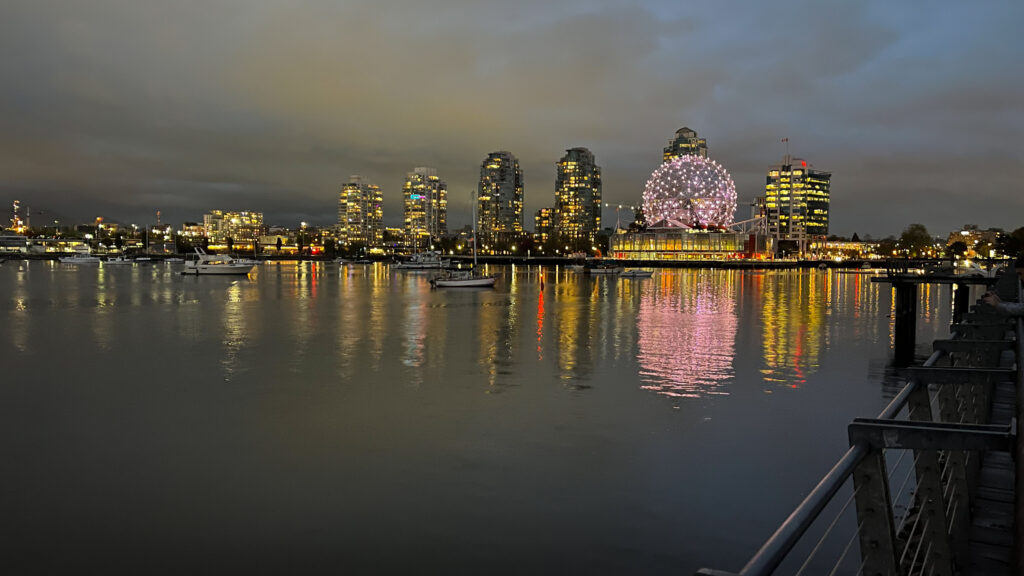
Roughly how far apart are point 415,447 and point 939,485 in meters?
11.7


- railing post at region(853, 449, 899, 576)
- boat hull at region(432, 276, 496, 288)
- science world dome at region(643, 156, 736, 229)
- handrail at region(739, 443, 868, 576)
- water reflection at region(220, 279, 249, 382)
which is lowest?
water reflection at region(220, 279, 249, 382)

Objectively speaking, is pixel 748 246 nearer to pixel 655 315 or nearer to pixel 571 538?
pixel 655 315

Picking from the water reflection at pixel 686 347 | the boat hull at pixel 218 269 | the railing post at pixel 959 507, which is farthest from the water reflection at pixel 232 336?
the boat hull at pixel 218 269

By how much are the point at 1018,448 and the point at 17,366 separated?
3070 centimetres

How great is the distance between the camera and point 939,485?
4.93 meters

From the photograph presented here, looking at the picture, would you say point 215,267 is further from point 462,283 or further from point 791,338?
point 791,338

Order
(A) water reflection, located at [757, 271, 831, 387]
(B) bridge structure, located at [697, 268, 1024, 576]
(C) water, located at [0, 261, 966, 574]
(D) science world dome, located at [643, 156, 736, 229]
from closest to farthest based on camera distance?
(B) bridge structure, located at [697, 268, 1024, 576]
(C) water, located at [0, 261, 966, 574]
(A) water reflection, located at [757, 271, 831, 387]
(D) science world dome, located at [643, 156, 736, 229]

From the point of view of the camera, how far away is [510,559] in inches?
400

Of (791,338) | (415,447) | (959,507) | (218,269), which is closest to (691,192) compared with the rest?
(218,269)

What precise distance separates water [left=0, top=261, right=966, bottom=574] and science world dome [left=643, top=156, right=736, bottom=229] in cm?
14547

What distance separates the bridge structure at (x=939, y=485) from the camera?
3.45 m

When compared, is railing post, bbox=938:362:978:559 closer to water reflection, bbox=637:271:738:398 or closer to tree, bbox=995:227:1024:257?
water reflection, bbox=637:271:738:398

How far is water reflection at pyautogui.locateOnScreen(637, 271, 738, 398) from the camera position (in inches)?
898

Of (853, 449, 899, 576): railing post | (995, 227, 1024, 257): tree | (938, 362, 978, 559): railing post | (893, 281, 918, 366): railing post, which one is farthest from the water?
(995, 227, 1024, 257): tree
